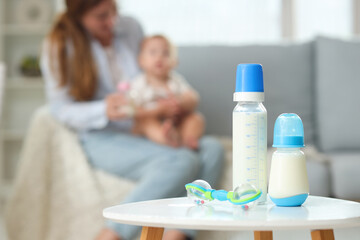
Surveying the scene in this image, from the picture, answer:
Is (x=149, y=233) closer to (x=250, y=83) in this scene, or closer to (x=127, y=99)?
(x=250, y=83)

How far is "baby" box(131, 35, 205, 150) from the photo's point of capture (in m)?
1.95

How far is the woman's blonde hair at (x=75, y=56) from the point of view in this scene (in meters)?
1.97

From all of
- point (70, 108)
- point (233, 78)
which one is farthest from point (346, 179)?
point (70, 108)

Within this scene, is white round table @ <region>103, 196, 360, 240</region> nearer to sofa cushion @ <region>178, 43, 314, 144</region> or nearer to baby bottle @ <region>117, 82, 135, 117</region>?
baby bottle @ <region>117, 82, 135, 117</region>

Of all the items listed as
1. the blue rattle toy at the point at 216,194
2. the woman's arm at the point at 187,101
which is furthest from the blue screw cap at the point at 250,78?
the woman's arm at the point at 187,101

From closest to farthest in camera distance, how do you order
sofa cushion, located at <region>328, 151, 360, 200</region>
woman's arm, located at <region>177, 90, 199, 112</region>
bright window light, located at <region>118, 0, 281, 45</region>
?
1. sofa cushion, located at <region>328, 151, 360, 200</region>
2. woman's arm, located at <region>177, 90, 199, 112</region>
3. bright window light, located at <region>118, 0, 281, 45</region>

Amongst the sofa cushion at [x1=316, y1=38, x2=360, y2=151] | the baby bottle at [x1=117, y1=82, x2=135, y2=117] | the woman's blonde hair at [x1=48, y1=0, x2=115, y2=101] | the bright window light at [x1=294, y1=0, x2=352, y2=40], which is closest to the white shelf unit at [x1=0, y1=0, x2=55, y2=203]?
the bright window light at [x1=294, y1=0, x2=352, y2=40]

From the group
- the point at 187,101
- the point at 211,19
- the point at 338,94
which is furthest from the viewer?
the point at 211,19

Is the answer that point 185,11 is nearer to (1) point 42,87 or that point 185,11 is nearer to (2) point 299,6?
(2) point 299,6

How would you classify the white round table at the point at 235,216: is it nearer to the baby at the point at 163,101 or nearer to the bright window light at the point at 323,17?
the baby at the point at 163,101

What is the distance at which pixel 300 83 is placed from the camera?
240 centimetres

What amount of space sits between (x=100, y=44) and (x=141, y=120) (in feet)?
1.18

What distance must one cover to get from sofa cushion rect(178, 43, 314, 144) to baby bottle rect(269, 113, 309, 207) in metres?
1.55

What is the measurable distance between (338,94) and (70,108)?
43.8 inches
